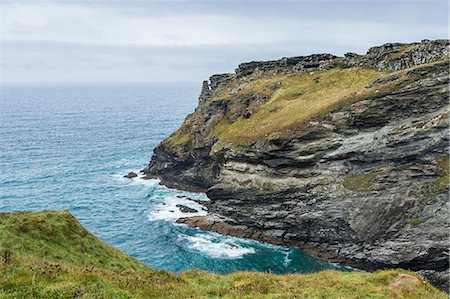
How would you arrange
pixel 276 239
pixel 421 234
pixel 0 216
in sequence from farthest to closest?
pixel 276 239, pixel 421 234, pixel 0 216

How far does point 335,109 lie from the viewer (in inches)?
2589

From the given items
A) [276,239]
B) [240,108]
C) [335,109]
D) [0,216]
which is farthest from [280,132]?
[0,216]

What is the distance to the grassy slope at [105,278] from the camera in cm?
1586

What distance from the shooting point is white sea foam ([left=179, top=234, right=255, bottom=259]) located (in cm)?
5892

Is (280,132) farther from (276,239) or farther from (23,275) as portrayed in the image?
(23,275)

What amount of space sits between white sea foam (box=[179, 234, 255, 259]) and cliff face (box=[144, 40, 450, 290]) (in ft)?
11.6

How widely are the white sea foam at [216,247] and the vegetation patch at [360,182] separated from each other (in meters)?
17.7

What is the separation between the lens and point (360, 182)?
5856 centimetres

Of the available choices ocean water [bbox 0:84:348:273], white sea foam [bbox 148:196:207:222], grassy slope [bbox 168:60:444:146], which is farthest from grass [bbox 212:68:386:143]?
ocean water [bbox 0:84:348:273]

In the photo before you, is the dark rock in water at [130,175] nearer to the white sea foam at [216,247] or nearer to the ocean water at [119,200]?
the ocean water at [119,200]

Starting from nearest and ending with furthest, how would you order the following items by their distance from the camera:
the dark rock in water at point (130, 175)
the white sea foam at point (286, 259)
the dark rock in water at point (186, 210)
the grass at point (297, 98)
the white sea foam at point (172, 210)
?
1. the white sea foam at point (286, 259)
2. the grass at point (297, 98)
3. the white sea foam at point (172, 210)
4. the dark rock in water at point (186, 210)
5. the dark rock in water at point (130, 175)

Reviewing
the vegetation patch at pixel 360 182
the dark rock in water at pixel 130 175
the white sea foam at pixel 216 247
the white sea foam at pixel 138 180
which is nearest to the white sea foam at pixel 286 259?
the white sea foam at pixel 216 247

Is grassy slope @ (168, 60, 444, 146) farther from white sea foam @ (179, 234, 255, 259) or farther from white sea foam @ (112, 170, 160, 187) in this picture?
white sea foam @ (179, 234, 255, 259)

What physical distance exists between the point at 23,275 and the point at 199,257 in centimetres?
4425
